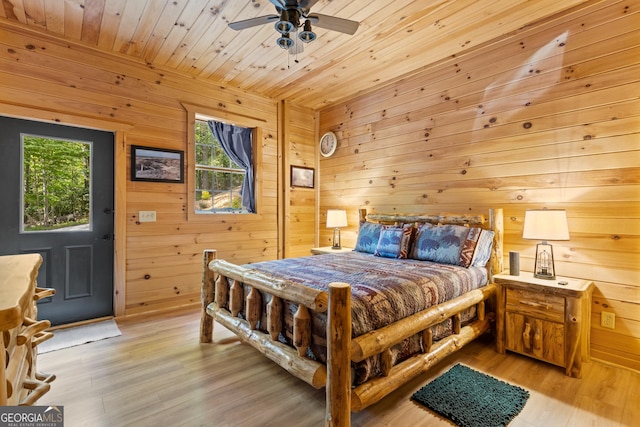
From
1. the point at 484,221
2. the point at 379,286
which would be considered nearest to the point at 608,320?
the point at 484,221

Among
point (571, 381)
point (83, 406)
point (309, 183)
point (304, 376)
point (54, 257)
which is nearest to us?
point (304, 376)

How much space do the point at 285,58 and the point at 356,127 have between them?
4.70 feet

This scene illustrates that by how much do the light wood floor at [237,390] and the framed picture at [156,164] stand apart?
66.7 inches

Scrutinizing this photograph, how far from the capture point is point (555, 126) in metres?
2.54

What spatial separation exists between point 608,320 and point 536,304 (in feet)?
1.88

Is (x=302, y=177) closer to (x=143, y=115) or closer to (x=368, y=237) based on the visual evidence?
(x=368, y=237)

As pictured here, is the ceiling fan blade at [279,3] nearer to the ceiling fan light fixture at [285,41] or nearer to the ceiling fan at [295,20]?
the ceiling fan at [295,20]

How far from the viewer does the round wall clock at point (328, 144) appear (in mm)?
4518

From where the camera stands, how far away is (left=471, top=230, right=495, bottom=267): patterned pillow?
2.71 metres

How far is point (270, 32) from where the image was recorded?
2.76 m

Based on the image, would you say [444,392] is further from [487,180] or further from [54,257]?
[54,257]

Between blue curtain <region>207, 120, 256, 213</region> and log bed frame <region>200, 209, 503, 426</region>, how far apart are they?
5.48ft

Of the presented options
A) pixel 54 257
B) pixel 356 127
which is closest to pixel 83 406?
pixel 54 257

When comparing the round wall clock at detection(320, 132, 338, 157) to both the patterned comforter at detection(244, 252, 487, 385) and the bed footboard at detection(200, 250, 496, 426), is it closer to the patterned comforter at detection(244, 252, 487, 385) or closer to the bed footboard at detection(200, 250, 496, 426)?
the patterned comforter at detection(244, 252, 487, 385)
